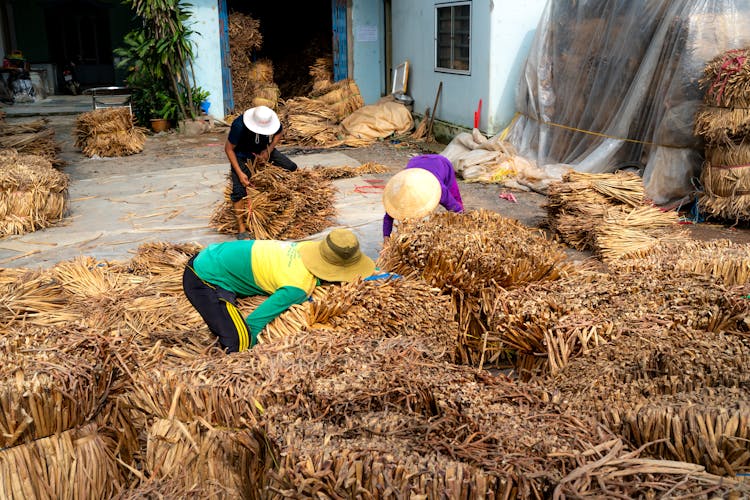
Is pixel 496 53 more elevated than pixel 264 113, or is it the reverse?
pixel 496 53

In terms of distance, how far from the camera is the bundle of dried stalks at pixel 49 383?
2.52 meters

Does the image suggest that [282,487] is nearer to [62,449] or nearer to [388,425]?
[388,425]

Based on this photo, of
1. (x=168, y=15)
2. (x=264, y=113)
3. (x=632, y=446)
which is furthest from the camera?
(x=168, y=15)

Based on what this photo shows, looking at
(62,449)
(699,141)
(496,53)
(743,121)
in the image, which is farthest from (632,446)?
(496,53)

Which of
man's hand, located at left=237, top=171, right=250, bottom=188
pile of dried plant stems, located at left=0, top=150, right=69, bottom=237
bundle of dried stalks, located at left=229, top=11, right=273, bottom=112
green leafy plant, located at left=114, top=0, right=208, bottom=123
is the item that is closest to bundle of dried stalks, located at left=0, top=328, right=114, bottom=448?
man's hand, located at left=237, top=171, right=250, bottom=188

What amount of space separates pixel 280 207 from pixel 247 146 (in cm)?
76

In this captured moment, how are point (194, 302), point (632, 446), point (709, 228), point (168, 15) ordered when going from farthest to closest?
point (168, 15), point (709, 228), point (194, 302), point (632, 446)

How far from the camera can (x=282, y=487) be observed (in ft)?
6.72

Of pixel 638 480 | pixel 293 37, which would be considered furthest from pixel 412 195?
pixel 293 37

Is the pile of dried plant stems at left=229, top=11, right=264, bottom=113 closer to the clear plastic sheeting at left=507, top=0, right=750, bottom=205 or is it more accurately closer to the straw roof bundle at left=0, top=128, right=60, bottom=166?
the straw roof bundle at left=0, top=128, right=60, bottom=166

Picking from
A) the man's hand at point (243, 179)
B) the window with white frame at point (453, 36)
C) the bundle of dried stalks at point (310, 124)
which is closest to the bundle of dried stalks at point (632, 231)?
the man's hand at point (243, 179)

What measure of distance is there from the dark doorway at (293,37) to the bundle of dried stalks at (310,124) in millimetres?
2754

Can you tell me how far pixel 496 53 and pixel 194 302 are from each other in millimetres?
8065

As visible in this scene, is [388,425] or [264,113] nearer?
[388,425]
